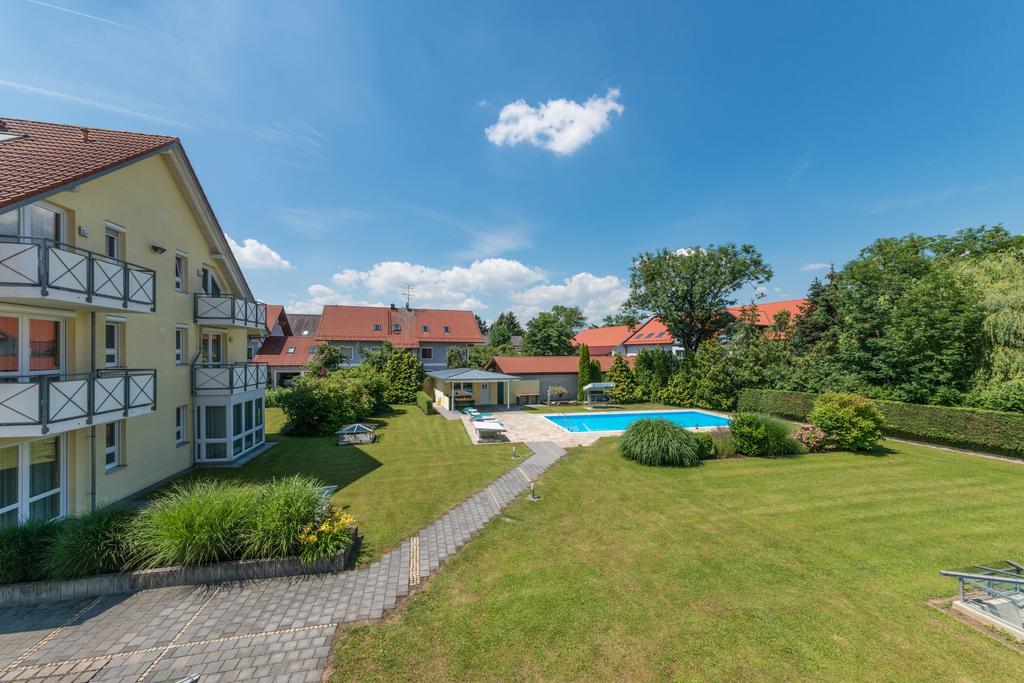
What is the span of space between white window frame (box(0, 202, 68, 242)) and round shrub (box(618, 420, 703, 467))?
17.2m

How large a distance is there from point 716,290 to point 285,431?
1215 inches

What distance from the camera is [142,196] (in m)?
11.8

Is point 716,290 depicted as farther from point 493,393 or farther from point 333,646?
point 333,646

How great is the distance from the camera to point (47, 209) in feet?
29.5

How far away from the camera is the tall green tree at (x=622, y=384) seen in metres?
32.4

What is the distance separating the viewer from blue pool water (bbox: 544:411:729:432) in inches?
909

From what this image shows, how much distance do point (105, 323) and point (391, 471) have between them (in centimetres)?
863

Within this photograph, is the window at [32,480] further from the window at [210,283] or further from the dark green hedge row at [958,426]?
the dark green hedge row at [958,426]

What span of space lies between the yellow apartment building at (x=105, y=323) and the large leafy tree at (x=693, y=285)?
28237 millimetres

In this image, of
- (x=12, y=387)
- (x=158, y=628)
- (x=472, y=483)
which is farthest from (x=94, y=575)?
(x=472, y=483)

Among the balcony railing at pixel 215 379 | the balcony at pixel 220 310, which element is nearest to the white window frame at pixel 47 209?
the balcony at pixel 220 310

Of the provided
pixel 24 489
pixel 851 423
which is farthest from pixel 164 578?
pixel 851 423

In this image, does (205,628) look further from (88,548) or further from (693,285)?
(693,285)

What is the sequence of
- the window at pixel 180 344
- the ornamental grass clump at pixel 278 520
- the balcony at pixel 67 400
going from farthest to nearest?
1. the window at pixel 180 344
2. the balcony at pixel 67 400
3. the ornamental grass clump at pixel 278 520
